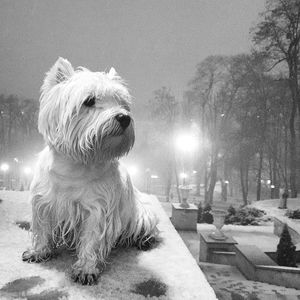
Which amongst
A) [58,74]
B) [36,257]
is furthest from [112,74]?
[36,257]

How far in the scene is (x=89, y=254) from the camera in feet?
7.25

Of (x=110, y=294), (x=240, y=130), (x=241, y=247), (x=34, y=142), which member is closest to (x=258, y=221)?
(x=241, y=247)

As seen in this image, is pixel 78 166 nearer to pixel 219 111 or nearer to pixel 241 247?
pixel 241 247

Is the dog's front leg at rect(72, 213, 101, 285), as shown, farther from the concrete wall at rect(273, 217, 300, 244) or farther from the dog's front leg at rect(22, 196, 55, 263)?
the concrete wall at rect(273, 217, 300, 244)

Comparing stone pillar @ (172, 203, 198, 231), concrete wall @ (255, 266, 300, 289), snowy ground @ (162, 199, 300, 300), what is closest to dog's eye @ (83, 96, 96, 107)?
snowy ground @ (162, 199, 300, 300)

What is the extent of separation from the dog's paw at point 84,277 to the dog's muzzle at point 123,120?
3.70ft

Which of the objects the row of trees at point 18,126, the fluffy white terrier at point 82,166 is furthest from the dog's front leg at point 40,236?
the row of trees at point 18,126

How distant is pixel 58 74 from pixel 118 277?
1.65 meters

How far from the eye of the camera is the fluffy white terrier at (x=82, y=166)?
1993 mm

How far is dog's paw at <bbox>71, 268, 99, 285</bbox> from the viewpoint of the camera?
218 cm

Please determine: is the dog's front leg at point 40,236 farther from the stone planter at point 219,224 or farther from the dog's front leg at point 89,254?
the stone planter at point 219,224

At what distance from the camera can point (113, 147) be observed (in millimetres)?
2045

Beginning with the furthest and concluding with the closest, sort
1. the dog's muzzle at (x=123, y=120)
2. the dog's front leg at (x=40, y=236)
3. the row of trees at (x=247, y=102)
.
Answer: the row of trees at (x=247, y=102) → the dog's front leg at (x=40, y=236) → the dog's muzzle at (x=123, y=120)

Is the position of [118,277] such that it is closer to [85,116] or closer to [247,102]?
[85,116]
